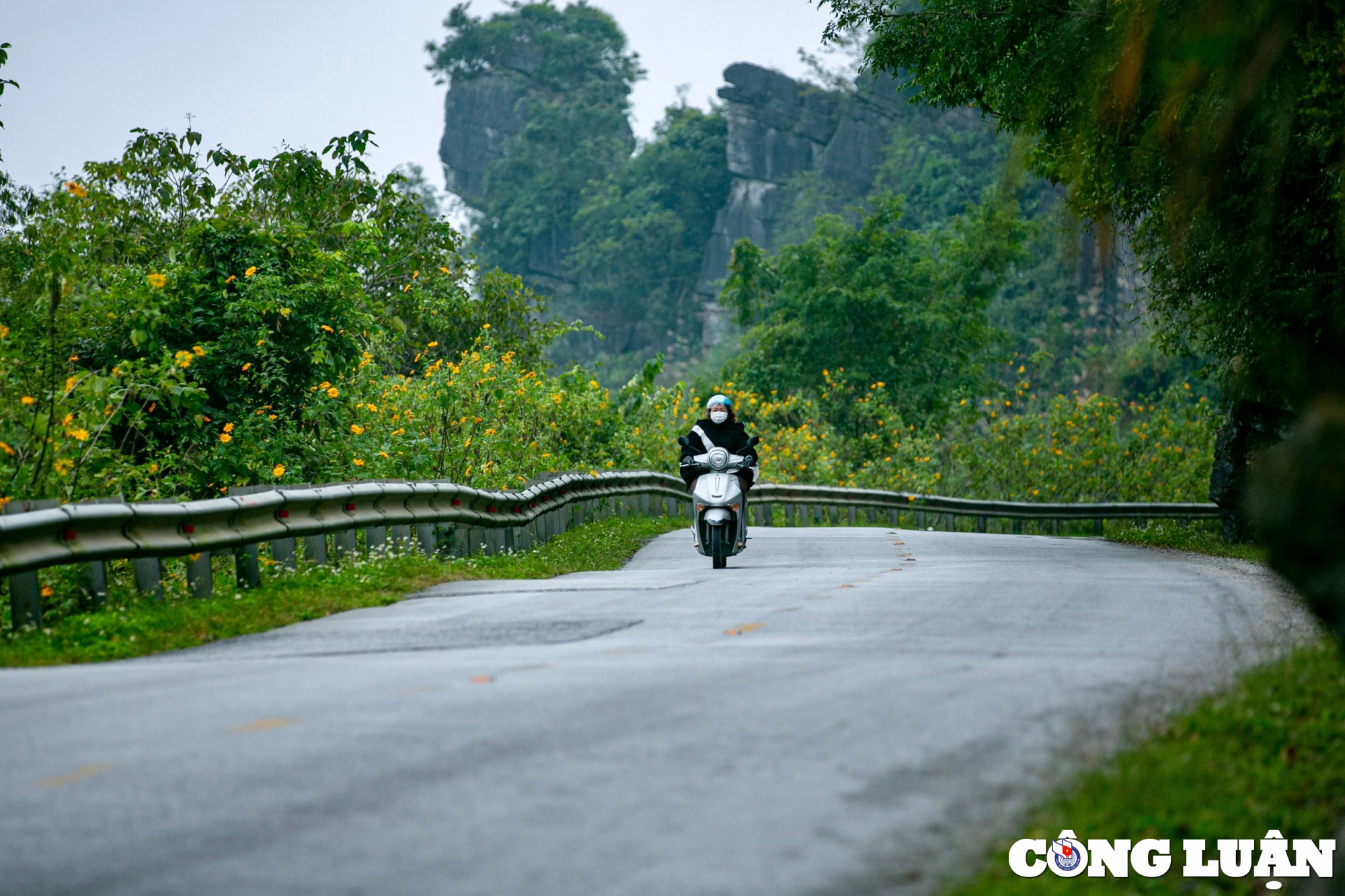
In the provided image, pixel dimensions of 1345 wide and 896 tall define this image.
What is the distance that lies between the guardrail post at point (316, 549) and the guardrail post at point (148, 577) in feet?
8.18

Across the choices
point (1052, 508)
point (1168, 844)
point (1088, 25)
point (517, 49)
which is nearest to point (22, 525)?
point (1168, 844)

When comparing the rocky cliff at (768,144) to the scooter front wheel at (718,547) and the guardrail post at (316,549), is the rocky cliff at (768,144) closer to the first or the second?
the scooter front wheel at (718,547)

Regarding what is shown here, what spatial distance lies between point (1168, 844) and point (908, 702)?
173 cm

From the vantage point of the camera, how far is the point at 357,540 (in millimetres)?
17328

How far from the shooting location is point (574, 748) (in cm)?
574

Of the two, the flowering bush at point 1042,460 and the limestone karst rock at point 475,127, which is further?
the limestone karst rock at point 475,127

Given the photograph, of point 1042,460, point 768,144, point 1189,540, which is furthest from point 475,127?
point 1189,540

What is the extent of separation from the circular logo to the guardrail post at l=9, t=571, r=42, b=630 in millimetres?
7207

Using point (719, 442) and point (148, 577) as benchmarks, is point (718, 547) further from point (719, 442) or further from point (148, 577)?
point (148, 577)

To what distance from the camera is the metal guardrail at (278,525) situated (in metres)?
9.80

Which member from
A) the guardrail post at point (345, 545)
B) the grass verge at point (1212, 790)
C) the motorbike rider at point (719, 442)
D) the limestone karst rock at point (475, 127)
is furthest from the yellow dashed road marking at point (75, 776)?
the limestone karst rock at point (475, 127)

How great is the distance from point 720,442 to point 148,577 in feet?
23.8

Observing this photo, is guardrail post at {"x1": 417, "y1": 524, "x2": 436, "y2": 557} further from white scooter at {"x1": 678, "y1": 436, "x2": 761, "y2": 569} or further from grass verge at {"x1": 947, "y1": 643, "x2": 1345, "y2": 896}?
→ grass verge at {"x1": 947, "y1": 643, "x2": 1345, "y2": 896}

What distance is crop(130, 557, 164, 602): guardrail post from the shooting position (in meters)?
10.9
